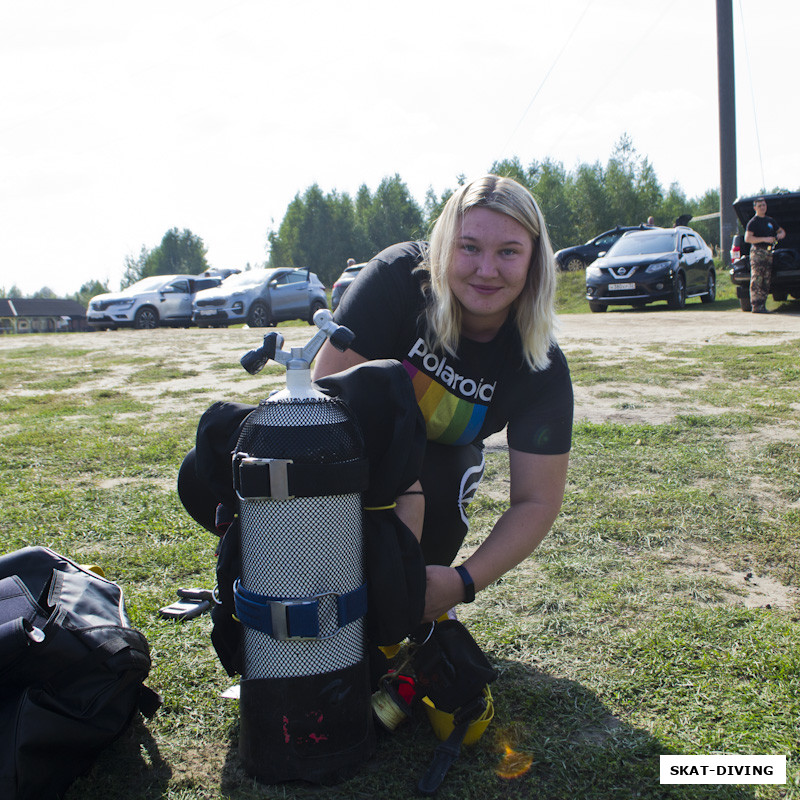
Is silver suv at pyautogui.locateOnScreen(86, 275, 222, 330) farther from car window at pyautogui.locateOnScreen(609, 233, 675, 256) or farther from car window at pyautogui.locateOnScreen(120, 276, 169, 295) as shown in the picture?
car window at pyautogui.locateOnScreen(609, 233, 675, 256)

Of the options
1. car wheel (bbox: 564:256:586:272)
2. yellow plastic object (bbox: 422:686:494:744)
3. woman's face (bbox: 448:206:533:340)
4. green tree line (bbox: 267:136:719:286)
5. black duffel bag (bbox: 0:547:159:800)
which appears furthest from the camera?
green tree line (bbox: 267:136:719:286)

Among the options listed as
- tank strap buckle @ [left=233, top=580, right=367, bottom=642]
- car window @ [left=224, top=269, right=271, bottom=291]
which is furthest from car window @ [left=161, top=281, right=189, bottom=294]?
tank strap buckle @ [left=233, top=580, right=367, bottom=642]

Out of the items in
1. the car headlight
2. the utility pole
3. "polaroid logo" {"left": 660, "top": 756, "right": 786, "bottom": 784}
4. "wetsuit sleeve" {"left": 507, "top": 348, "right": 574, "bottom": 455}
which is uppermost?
the utility pole

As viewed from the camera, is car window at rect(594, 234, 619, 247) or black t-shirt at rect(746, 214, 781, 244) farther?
car window at rect(594, 234, 619, 247)

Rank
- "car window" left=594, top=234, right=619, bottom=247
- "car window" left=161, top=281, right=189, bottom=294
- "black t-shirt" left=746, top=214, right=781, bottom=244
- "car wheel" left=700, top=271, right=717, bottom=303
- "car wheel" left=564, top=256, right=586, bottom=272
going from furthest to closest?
"car window" left=594, top=234, right=619, bottom=247 < "car wheel" left=564, top=256, right=586, bottom=272 < "car window" left=161, top=281, right=189, bottom=294 < "car wheel" left=700, top=271, right=717, bottom=303 < "black t-shirt" left=746, top=214, right=781, bottom=244

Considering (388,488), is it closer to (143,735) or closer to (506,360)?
(506,360)

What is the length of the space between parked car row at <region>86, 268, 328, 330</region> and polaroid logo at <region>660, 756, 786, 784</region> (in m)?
14.3

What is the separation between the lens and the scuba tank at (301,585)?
141 centimetres

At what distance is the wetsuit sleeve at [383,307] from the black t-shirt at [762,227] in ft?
33.7

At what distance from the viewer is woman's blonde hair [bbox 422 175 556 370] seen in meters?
1.98

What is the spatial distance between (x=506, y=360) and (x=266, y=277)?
14.9 meters

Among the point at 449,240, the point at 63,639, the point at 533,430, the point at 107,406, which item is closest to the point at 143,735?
the point at 63,639

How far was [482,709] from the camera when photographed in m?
1.62

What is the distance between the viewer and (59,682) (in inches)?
57.5
